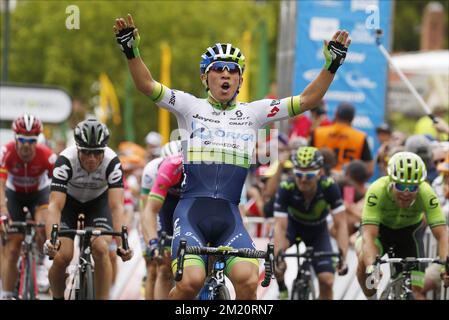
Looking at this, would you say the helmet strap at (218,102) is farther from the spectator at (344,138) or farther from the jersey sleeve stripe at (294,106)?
the spectator at (344,138)

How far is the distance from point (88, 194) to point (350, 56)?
757cm

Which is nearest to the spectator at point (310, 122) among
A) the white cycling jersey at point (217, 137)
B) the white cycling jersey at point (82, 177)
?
the white cycling jersey at point (82, 177)

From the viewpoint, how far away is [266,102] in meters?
10.2

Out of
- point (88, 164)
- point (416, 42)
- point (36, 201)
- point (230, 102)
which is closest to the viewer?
point (230, 102)

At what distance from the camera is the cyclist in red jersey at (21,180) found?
14250 millimetres

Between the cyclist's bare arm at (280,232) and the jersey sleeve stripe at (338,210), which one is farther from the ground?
the jersey sleeve stripe at (338,210)

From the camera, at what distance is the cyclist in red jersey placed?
46.8 ft

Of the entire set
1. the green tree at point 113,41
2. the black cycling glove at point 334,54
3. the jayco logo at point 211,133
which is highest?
the green tree at point 113,41

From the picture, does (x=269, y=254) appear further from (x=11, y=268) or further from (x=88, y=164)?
(x=11, y=268)

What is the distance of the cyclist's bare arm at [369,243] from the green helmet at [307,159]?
1738mm

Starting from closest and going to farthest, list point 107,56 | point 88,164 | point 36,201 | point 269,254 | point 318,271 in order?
point 269,254 < point 88,164 < point 318,271 < point 36,201 < point 107,56

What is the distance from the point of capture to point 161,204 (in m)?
12.8
